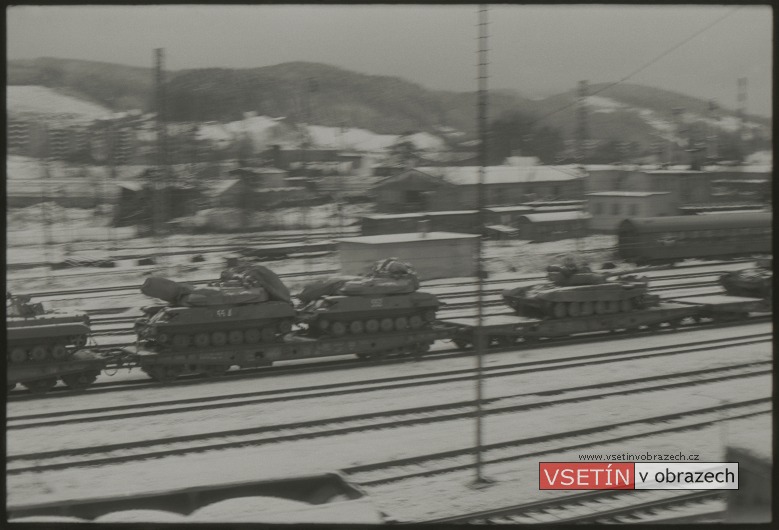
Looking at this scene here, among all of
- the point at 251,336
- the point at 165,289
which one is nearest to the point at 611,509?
the point at 251,336

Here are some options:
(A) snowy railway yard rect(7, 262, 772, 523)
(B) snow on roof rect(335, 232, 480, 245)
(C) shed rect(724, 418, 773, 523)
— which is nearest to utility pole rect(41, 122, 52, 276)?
(B) snow on roof rect(335, 232, 480, 245)

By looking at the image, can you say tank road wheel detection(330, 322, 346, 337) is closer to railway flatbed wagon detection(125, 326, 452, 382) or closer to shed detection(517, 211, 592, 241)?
railway flatbed wagon detection(125, 326, 452, 382)

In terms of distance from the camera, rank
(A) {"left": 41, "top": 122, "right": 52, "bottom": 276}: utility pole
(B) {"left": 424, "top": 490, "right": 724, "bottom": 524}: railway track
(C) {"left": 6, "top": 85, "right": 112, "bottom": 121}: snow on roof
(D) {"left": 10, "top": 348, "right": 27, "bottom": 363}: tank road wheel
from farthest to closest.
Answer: (C) {"left": 6, "top": 85, "right": 112, "bottom": 121}: snow on roof → (A) {"left": 41, "top": 122, "right": 52, "bottom": 276}: utility pole → (D) {"left": 10, "top": 348, "right": 27, "bottom": 363}: tank road wheel → (B) {"left": 424, "top": 490, "right": 724, "bottom": 524}: railway track

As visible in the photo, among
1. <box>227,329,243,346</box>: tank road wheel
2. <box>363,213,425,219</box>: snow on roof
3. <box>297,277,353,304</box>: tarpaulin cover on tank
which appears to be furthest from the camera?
<box>363,213,425,219</box>: snow on roof

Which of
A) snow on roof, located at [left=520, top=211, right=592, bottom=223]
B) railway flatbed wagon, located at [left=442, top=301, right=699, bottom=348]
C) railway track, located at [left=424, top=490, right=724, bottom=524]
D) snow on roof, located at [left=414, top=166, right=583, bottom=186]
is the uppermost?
snow on roof, located at [left=414, top=166, right=583, bottom=186]

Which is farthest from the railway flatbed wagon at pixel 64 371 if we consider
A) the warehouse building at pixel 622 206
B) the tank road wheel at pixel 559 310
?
the warehouse building at pixel 622 206

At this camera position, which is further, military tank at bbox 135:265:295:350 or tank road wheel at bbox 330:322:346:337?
tank road wheel at bbox 330:322:346:337

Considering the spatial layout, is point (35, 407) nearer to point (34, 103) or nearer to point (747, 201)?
point (34, 103)
